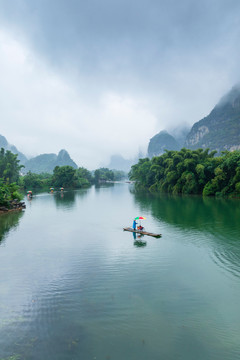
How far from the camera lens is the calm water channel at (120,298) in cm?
778

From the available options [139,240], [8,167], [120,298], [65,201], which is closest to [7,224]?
[139,240]

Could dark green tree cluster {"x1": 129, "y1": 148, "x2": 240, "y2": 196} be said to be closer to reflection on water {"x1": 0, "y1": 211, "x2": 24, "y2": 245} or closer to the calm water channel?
the calm water channel

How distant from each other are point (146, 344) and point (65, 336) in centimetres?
285

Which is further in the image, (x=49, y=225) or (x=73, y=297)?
(x=49, y=225)

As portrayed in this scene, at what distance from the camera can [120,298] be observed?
35.6 feet

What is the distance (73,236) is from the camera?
22969 mm

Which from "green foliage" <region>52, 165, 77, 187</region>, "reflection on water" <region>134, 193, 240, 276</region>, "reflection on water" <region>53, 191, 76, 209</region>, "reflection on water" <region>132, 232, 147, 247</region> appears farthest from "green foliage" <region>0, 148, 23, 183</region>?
"reflection on water" <region>132, 232, 147, 247</region>

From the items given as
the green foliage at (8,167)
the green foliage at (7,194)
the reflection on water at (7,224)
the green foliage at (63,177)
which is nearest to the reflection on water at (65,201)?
the green foliage at (7,194)

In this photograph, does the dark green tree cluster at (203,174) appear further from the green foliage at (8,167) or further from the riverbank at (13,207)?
the green foliage at (8,167)

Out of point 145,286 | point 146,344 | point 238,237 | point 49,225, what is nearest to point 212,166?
point 238,237

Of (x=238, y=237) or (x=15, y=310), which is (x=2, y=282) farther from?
(x=238, y=237)

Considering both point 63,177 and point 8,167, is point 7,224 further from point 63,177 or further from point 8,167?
A: point 63,177

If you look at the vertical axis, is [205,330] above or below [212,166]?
below

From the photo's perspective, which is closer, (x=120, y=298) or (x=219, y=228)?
(x=120, y=298)
